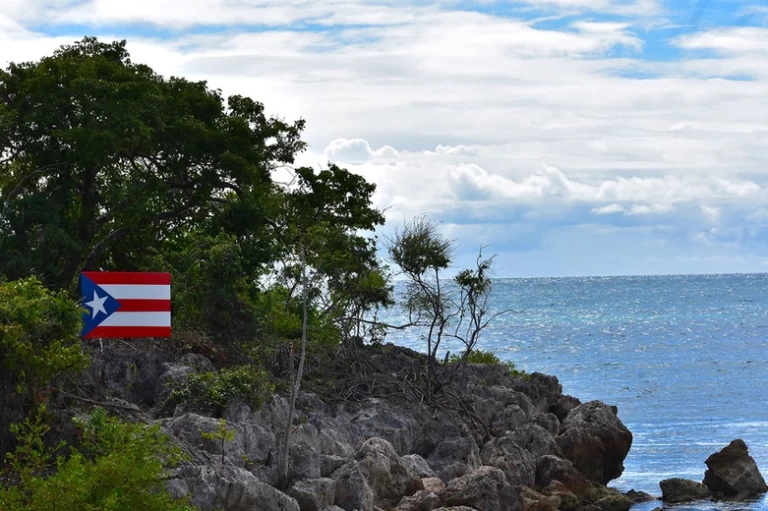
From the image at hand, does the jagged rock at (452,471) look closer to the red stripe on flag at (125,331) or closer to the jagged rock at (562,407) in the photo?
the red stripe on flag at (125,331)

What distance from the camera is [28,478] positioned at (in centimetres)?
1177

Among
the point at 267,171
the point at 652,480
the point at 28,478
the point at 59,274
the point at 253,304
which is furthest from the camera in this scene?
the point at 267,171

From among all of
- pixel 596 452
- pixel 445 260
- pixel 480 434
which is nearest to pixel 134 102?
pixel 445 260

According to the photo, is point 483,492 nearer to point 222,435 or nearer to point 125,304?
point 222,435

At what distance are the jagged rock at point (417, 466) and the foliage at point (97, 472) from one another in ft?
17.2

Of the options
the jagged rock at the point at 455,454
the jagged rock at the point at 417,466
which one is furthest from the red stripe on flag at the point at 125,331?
the jagged rock at the point at 455,454

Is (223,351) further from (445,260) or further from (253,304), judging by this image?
(445,260)

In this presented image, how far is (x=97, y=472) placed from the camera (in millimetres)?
11516

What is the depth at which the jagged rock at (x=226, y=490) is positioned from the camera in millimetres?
13758

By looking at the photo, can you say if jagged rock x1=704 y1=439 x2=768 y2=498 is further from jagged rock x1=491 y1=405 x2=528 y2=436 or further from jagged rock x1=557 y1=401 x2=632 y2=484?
jagged rock x1=491 y1=405 x2=528 y2=436

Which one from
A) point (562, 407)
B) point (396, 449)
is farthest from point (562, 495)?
point (562, 407)

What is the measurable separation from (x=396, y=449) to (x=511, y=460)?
2.19 m

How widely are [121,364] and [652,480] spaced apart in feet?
45.4

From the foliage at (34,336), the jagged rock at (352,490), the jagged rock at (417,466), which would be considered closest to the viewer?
the foliage at (34,336)
